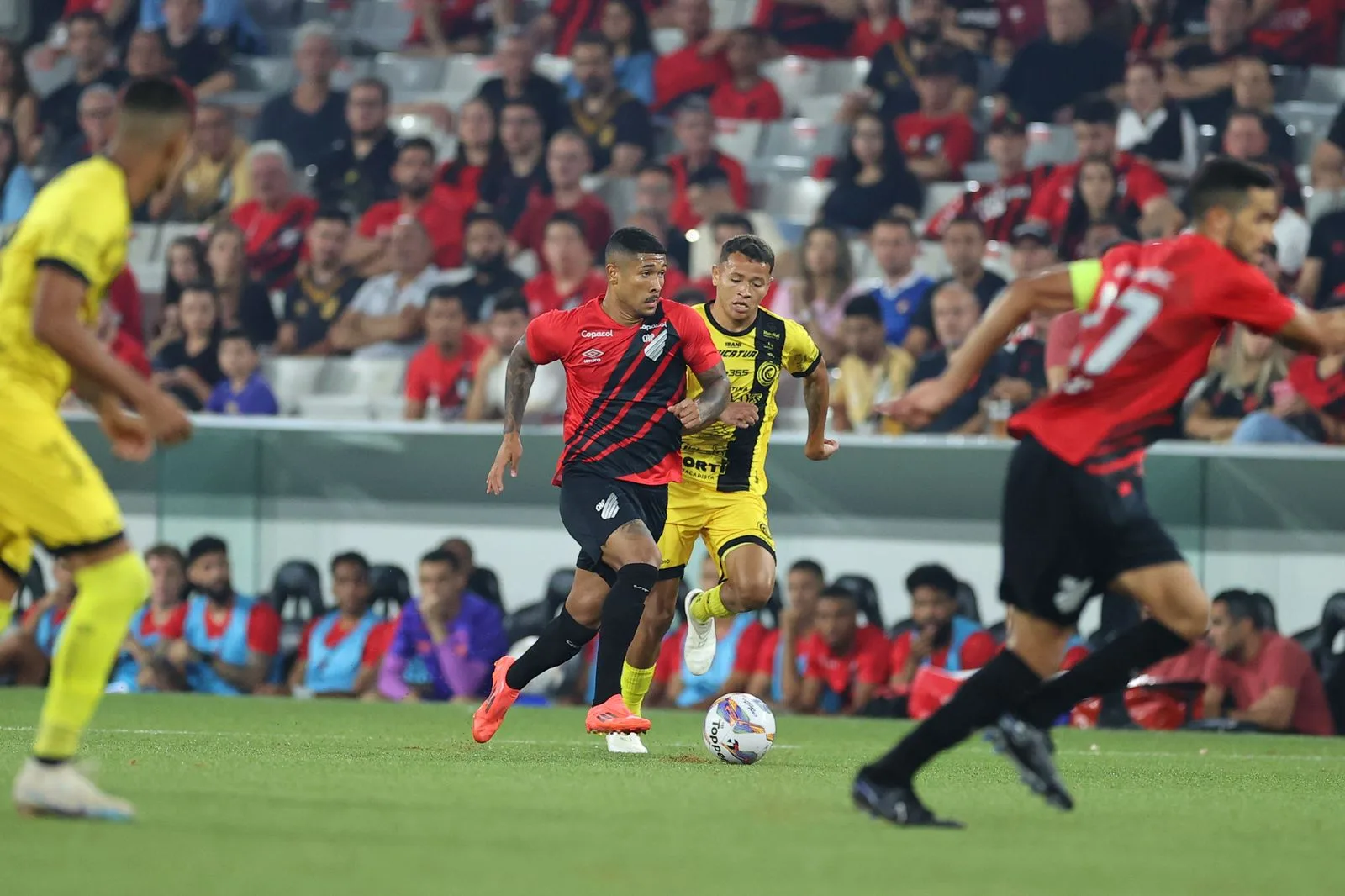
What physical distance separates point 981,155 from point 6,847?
1230 cm

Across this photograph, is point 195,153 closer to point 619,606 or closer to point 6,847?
point 619,606

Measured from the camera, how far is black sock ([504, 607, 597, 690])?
8445 millimetres

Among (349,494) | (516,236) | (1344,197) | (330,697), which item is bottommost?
(330,697)

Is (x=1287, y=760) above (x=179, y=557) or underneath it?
above

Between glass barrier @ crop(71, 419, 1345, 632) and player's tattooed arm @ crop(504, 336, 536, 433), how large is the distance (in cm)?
425

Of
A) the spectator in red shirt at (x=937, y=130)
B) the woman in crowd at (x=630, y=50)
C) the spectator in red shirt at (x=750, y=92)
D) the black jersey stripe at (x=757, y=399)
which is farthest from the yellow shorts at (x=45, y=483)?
the spectator in red shirt at (x=750, y=92)

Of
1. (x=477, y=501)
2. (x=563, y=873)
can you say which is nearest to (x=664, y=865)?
(x=563, y=873)

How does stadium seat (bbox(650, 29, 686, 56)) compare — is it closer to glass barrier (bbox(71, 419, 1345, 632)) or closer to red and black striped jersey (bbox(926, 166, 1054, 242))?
red and black striped jersey (bbox(926, 166, 1054, 242))

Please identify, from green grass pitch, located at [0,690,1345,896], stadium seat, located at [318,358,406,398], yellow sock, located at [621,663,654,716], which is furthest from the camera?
stadium seat, located at [318,358,406,398]

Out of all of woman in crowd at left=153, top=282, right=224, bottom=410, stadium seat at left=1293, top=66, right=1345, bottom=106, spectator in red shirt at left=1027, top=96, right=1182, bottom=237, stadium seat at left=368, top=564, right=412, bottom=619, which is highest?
stadium seat at left=1293, top=66, right=1345, bottom=106

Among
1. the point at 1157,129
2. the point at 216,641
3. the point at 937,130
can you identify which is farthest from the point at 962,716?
the point at 937,130

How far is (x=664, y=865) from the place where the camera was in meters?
4.86

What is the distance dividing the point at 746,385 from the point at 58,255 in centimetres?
Result: 448

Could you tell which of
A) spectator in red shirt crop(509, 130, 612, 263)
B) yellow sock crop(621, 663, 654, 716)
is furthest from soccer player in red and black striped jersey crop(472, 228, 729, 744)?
spectator in red shirt crop(509, 130, 612, 263)
